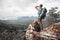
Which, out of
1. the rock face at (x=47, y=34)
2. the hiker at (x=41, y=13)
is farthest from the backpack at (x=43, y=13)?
the rock face at (x=47, y=34)

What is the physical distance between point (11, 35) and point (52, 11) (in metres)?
1.34

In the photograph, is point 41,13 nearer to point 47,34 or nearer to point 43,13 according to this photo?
point 43,13

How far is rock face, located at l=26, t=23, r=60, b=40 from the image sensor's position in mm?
5027

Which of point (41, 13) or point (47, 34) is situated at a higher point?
point (41, 13)

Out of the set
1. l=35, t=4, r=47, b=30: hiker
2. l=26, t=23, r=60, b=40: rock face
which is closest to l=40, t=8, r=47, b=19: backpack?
l=35, t=4, r=47, b=30: hiker

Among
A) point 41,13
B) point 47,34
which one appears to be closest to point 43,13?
point 41,13

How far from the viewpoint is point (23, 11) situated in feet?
18.0

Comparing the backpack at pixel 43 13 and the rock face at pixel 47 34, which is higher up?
the backpack at pixel 43 13

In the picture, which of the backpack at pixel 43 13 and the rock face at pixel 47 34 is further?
the backpack at pixel 43 13

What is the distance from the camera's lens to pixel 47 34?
16.8 ft

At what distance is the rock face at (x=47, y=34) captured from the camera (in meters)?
5.03

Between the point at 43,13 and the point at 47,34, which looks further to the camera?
the point at 43,13

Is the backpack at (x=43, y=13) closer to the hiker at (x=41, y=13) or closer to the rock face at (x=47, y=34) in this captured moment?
the hiker at (x=41, y=13)

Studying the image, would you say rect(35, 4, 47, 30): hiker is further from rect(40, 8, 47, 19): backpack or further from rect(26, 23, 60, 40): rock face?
rect(26, 23, 60, 40): rock face
